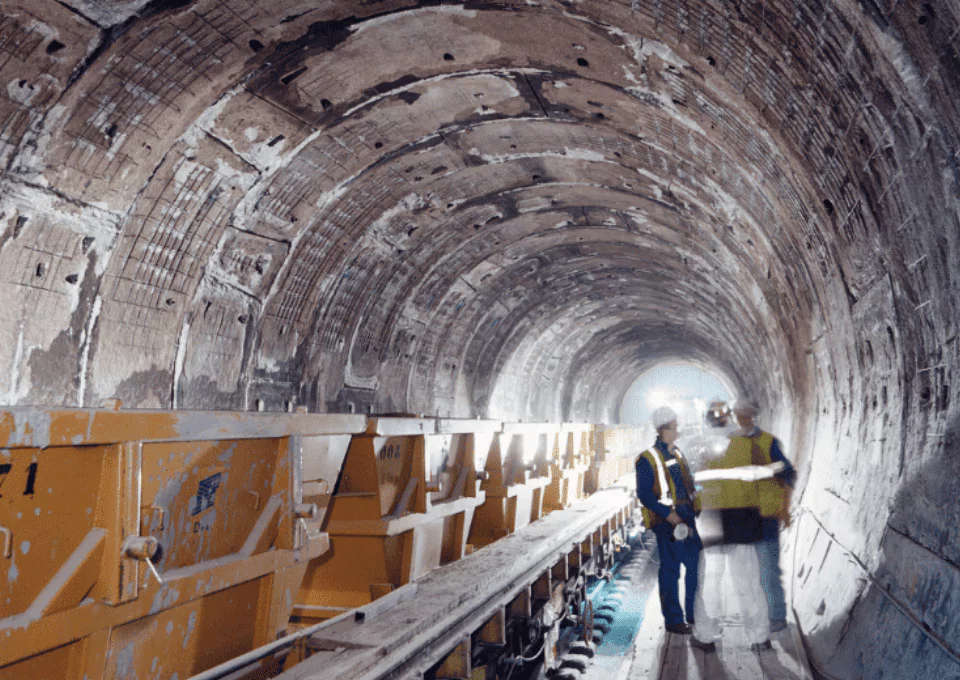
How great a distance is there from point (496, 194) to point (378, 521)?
219 inches

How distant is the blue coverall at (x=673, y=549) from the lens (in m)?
5.48

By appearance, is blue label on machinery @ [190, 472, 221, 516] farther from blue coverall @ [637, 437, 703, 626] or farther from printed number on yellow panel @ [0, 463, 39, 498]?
blue coverall @ [637, 437, 703, 626]

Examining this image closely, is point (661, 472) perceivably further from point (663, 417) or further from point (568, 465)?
point (568, 465)

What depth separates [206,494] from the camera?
124 inches

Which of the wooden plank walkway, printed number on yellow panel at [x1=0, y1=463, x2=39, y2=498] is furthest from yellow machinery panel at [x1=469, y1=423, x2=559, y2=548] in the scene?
printed number on yellow panel at [x1=0, y1=463, x2=39, y2=498]

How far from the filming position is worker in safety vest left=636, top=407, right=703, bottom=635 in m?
5.47

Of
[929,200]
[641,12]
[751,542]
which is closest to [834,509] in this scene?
[751,542]

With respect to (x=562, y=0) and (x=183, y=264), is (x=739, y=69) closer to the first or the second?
(x=562, y=0)

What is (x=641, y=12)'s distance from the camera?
14.7 ft

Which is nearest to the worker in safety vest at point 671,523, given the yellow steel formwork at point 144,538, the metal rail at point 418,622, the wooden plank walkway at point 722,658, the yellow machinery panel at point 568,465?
the wooden plank walkway at point 722,658

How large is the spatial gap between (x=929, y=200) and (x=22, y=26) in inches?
201

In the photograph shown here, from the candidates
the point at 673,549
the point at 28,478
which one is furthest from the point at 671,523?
the point at 28,478

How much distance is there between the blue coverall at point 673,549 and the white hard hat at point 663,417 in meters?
0.25

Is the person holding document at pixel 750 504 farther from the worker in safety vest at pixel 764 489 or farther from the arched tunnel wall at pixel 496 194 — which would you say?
the arched tunnel wall at pixel 496 194
